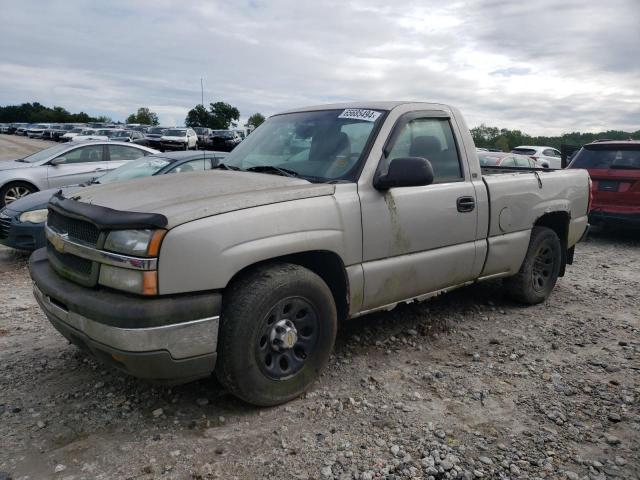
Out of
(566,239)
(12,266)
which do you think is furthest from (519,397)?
(12,266)

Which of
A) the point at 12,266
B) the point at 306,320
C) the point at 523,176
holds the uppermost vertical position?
the point at 523,176

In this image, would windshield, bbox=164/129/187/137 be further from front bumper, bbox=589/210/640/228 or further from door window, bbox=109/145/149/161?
front bumper, bbox=589/210/640/228

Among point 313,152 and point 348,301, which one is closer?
point 348,301

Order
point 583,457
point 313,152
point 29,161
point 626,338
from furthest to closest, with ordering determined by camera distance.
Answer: point 29,161 → point 626,338 → point 313,152 → point 583,457

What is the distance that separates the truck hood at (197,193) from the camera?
9.12ft

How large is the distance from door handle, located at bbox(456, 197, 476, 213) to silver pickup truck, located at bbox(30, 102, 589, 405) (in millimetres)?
14

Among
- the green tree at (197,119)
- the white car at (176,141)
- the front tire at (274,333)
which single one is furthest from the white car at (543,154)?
the green tree at (197,119)

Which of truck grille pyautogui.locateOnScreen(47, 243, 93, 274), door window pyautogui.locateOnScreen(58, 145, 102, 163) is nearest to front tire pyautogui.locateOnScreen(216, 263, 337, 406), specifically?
truck grille pyautogui.locateOnScreen(47, 243, 93, 274)

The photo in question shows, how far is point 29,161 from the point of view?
967 cm

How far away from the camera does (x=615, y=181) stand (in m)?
8.38

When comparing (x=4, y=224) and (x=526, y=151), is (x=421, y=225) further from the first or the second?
(x=526, y=151)

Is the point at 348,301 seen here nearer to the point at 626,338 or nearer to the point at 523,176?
the point at 523,176

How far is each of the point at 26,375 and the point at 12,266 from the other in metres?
3.63

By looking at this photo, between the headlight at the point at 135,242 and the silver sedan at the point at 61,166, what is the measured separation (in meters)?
7.52
